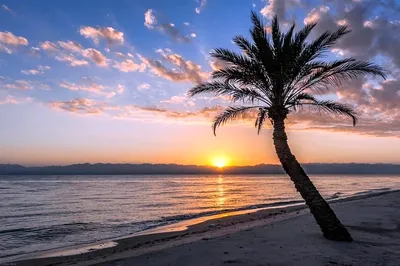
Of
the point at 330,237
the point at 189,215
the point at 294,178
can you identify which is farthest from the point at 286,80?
the point at 189,215

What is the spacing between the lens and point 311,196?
483 inches

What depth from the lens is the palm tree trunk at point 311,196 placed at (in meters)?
12.0

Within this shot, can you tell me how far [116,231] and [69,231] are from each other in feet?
8.89

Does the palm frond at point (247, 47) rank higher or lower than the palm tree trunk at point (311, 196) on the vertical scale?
higher

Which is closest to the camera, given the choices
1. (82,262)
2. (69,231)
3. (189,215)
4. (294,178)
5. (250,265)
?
(250,265)

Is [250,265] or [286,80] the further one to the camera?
[286,80]

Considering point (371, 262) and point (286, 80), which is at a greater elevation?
point (286, 80)

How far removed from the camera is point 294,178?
12.4 m

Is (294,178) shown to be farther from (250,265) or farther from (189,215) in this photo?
(189,215)

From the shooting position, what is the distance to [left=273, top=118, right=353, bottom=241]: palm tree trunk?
12.0 meters

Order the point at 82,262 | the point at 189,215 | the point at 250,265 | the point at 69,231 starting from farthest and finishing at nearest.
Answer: the point at 189,215 → the point at 69,231 → the point at 82,262 → the point at 250,265

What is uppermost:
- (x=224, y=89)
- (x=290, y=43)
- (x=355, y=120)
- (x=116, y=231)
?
(x=290, y=43)

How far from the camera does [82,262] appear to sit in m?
11.6

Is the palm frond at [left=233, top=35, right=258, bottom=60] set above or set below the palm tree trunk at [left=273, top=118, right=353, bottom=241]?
above
